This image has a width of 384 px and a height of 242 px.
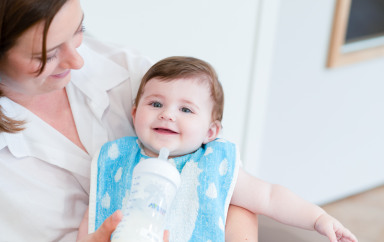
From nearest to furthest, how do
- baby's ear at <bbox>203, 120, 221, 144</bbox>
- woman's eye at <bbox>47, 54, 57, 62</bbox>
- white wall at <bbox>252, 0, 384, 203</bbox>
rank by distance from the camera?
woman's eye at <bbox>47, 54, 57, 62</bbox>
baby's ear at <bbox>203, 120, 221, 144</bbox>
white wall at <bbox>252, 0, 384, 203</bbox>

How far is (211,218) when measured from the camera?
3.90 ft

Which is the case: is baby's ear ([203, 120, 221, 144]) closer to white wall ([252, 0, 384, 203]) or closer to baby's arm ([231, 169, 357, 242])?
baby's arm ([231, 169, 357, 242])

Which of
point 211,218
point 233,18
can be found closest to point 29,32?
point 211,218

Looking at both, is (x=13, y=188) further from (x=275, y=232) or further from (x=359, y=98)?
(x=359, y=98)

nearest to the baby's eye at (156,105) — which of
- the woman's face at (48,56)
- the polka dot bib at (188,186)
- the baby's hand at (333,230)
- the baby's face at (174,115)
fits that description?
the baby's face at (174,115)

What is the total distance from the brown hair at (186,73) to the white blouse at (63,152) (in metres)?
0.08

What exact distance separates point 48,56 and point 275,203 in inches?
25.5

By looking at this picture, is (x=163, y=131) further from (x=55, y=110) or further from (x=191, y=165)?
(x=55, y=110)

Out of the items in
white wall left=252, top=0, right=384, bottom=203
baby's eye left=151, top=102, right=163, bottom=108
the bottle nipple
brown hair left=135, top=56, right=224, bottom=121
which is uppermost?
brown hair left=135, top=56, right=224, bottom=121

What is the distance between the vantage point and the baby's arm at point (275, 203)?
48.9 inches

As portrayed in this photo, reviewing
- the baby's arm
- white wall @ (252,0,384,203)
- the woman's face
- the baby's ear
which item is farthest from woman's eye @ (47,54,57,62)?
white wall @ (252,0,384,203)

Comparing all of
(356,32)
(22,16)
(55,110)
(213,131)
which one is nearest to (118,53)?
(55,110)

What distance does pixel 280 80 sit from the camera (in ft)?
7.41

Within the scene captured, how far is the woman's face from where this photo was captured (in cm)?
100
